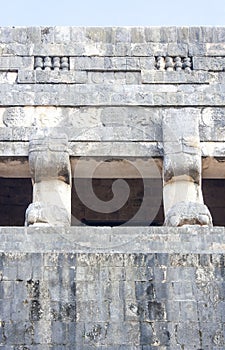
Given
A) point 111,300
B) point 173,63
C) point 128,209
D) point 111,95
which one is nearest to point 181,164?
point 111,95

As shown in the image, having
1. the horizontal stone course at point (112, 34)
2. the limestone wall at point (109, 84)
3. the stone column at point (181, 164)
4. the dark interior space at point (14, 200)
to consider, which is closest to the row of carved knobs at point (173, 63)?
the limestone wall at point (109, 84)

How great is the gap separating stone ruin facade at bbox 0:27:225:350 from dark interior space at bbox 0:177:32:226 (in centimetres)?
3

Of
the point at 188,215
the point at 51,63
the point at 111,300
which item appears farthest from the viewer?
the point at 51,63

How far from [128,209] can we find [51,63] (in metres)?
3.83

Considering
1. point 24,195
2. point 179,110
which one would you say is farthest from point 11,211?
point 179,110

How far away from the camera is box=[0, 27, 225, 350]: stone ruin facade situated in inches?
406

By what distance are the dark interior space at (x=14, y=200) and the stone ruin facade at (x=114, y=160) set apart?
0.10 feet

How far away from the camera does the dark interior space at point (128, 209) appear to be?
17.1 metres

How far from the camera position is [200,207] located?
517 inches

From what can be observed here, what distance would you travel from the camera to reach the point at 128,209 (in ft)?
57.2

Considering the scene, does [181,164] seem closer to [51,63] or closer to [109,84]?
[109,84]

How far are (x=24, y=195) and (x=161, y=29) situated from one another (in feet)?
15.3

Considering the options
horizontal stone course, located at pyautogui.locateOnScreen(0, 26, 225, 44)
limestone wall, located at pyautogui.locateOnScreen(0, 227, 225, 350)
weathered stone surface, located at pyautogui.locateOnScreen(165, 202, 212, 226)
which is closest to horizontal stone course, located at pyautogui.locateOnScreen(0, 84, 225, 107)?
horizontal stone course, located at pyautogui.locateOnScreen(0, 26, 225, 44)

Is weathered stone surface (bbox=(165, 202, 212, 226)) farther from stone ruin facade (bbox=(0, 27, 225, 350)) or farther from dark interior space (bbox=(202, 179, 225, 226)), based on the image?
dark interior space (bbox=(202, 179, 225, 226))
